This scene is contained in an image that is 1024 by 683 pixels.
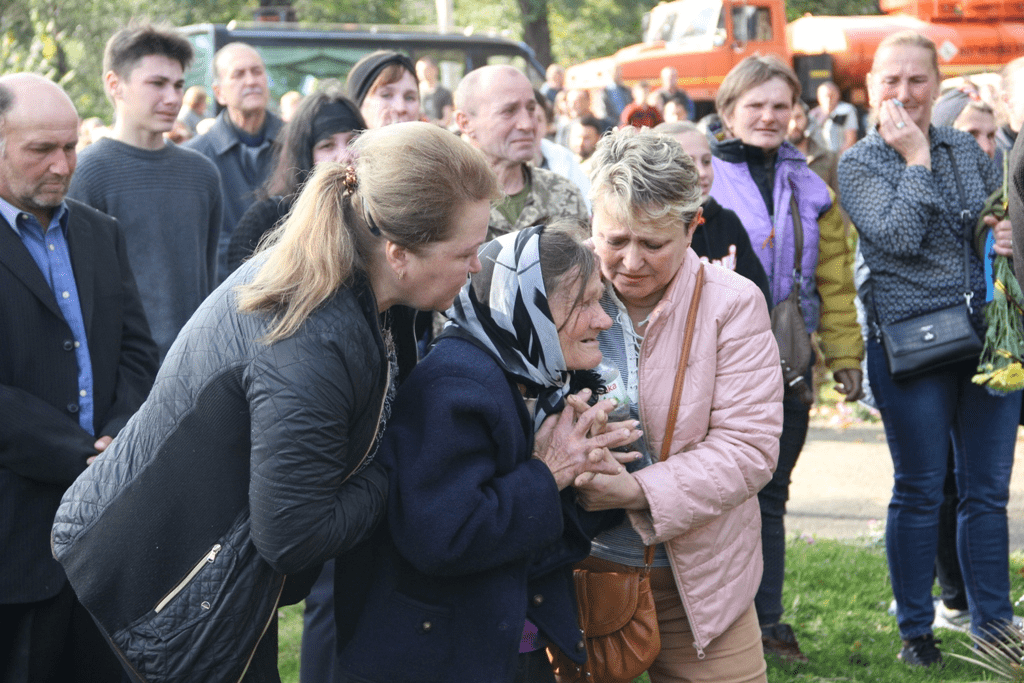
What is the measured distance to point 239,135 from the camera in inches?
235

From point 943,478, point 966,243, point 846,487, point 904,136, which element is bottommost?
point 846,487

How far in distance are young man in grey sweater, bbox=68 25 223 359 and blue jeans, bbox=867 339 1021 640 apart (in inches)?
119

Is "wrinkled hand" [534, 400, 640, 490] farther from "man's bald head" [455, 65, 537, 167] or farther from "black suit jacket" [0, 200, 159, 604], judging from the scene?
"man's bald head" [455, 65, 537, 167]

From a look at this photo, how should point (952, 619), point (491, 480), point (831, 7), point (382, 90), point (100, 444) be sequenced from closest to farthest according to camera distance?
point (491, 480) < point (100, 444) < point (952, 619) < point (382, 90) < point (831, 7)

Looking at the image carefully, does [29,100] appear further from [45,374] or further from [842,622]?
[842,622]

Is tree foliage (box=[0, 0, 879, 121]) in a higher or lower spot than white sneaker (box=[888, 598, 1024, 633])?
higher

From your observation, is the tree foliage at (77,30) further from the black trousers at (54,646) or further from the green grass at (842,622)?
the green grass at (842,622)

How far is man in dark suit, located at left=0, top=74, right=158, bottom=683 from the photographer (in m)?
2.99

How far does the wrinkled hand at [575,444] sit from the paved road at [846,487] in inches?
150

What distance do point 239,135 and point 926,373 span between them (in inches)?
154

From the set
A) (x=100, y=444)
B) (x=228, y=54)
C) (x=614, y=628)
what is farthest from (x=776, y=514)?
(x=228, y=54)

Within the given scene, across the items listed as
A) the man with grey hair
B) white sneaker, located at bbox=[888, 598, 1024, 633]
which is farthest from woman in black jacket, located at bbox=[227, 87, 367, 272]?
white sneaker, located at bbox=[888, 598, 1024, 633]

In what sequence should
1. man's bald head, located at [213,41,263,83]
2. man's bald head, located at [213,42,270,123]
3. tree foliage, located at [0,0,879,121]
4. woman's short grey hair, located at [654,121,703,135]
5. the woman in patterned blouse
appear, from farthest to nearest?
tree foliage, located at [0,0,879,121]
man's bald head, located at [213,41,263,83]
man's bald head, located at [213,42,270,123]
woman's short grey hair, located at [654,121,703,135]
the woman in patterned blouse

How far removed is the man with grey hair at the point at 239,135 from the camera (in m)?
5.78
